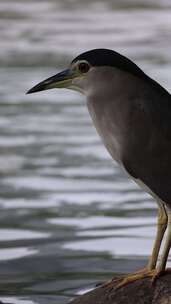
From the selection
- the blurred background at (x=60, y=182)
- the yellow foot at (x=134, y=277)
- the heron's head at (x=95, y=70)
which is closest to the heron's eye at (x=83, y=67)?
the heron's head at (x=95, y=70)

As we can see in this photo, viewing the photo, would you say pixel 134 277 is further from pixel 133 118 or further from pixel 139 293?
pixel 133 118

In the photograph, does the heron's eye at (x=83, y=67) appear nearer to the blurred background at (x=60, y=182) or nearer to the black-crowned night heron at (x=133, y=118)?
the black-crowned night heron at (x=133, y=118)

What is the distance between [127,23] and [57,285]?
52.9ft

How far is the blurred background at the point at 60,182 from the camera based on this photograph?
10.6m

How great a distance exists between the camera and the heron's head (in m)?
7.64

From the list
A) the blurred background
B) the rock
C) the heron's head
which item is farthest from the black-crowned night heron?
the blurred background

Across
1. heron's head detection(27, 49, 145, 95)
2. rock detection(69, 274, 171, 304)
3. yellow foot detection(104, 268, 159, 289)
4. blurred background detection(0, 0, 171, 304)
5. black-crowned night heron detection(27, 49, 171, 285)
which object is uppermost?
heron's head detection(27, 49, 145, 95)

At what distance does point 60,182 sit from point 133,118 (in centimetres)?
633

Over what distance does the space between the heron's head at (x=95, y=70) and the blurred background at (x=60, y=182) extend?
2.23 meters

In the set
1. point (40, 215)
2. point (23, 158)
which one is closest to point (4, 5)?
point (23, 158)

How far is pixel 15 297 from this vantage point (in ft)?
31.6

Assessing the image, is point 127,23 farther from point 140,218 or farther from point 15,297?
point 15,297

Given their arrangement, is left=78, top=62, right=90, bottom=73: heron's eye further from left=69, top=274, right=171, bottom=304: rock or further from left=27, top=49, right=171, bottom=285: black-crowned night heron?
left=69, top=274, right=171, bottom=304: rock

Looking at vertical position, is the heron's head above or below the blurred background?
above
